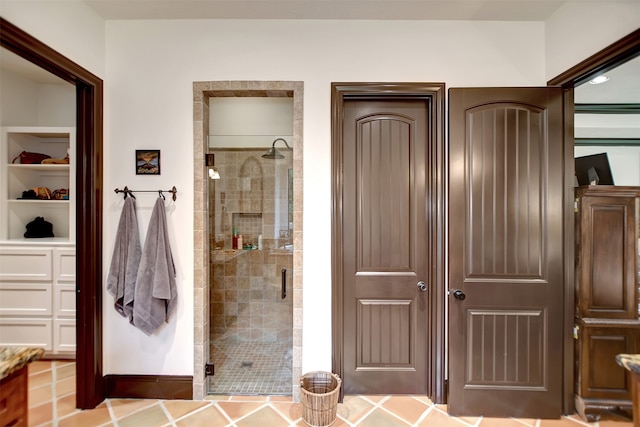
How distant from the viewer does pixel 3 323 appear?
257cm

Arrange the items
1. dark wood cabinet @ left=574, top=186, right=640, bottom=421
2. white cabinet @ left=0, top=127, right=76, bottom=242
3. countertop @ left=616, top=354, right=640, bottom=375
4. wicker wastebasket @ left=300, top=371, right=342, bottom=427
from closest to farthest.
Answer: countertop @ left=616, top=354, right=640, bottom=375 → wicker wastebasket @ left=300, top=371, right=342, bottom=427 → dark wood cabinet @ left=574, top=186, right=640, bottom=421 → white cabinet @ left=0, top=127, right=76, bottom=242

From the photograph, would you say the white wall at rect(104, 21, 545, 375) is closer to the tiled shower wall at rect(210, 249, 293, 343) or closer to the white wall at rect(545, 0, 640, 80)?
the white wall at rect(545, 0, 640, 80)

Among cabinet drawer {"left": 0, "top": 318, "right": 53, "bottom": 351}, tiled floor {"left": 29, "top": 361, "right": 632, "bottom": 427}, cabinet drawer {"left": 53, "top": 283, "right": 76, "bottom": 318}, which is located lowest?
tiled floor {"left": 29, "top": 361, "right": 632, "bottom": 427}

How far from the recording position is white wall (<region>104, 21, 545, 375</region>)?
2.05 metres

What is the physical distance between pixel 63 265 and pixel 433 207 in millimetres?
3294

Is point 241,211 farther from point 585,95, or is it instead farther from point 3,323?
point 585,95

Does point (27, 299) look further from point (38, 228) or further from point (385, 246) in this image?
point (385, 246)

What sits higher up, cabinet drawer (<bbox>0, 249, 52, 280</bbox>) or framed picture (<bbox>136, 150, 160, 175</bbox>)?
framed picture (<bbox>136, 150, 160, 175</bbox>)

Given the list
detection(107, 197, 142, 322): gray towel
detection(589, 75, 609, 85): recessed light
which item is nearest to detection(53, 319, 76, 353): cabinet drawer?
detection(107, 197, 142, 322): gray towel

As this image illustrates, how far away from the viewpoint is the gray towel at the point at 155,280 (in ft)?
6.50

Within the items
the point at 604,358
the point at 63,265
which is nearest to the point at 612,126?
the point at 604,358

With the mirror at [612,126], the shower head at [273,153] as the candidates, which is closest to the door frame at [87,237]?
the shower head at [273,153]

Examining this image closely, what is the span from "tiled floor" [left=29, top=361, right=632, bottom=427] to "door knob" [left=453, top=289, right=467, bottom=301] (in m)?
0.81

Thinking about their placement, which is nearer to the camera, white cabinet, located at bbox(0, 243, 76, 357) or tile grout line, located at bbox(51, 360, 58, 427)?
tile grout line, located at bbox(51, 360, 58, 427)
